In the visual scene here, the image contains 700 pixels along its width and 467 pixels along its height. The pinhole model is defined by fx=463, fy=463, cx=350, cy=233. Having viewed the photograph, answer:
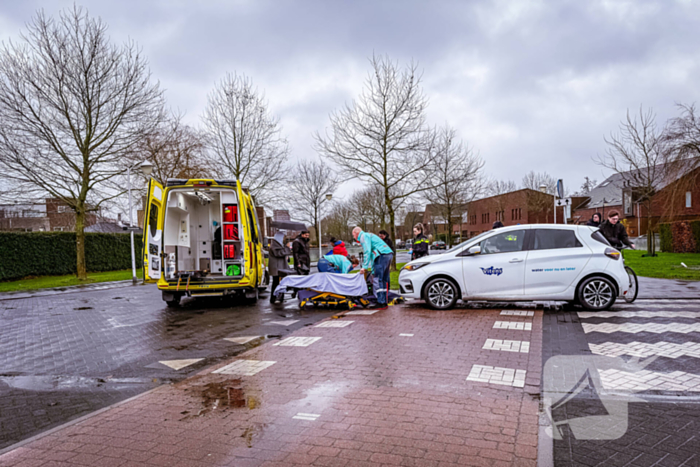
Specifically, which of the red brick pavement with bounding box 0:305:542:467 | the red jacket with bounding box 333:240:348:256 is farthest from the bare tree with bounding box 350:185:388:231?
the red brick pavement with bounding box 0:305:542:467

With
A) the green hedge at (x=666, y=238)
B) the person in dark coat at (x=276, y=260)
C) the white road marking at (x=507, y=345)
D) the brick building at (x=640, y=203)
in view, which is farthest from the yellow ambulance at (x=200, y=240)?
the green hedge at (x=666, y=238)

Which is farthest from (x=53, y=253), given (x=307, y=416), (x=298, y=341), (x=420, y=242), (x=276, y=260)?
(x=307, y=416)

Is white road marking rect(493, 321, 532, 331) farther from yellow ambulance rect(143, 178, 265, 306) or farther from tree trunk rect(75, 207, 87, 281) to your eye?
tree trunk rect(75, 207, 87, 281)

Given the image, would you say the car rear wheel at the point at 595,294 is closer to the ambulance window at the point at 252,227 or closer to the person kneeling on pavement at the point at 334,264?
the person kneeling on pavement at the point at 334,264

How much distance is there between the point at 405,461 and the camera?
301 centimetres

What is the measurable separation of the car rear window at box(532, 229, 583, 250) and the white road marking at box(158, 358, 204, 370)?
6252 millimetres

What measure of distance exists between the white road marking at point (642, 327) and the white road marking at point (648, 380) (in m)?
2.03

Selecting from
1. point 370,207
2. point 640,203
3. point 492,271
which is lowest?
point 492,271

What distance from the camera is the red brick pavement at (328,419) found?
3133 millimetres

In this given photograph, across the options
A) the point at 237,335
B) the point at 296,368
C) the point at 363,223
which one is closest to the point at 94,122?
the point at 237,335

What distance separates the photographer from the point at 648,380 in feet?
15.0

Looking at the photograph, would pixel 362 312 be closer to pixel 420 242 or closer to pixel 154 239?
pixel 420 242

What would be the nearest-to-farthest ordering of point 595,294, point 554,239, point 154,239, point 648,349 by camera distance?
point 648,349 → point 595,294 → point 554,239 → point 154,239

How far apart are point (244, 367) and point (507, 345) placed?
3384 mm
